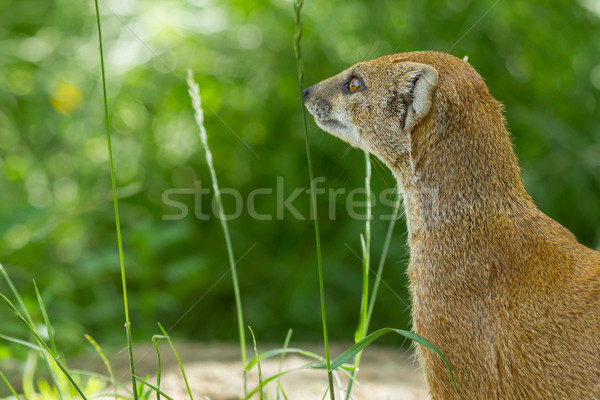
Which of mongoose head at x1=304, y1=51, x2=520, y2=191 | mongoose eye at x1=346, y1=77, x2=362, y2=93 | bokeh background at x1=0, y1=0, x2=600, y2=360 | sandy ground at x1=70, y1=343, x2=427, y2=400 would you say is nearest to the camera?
mongoose head at x1=304, y1=51, x2=520, y2=191

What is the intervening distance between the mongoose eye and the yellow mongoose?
0.05 m

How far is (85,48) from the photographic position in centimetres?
368

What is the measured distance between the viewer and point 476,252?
1.54 metres

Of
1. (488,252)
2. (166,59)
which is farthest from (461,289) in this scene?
(166,59)

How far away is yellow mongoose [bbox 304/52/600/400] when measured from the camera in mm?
1409

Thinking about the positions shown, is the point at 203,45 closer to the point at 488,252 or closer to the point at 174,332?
the point at 174,332

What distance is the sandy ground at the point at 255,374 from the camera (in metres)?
2.03

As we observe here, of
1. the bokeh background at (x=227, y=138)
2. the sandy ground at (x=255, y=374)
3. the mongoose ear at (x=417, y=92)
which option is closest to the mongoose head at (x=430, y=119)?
the mongoose ear at (x=417, y=92)

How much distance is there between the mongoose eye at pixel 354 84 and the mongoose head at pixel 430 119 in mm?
16

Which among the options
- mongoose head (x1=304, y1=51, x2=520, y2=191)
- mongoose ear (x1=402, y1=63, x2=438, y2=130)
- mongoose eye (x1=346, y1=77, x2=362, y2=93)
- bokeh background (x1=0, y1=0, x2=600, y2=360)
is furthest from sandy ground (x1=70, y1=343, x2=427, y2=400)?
mongoose eye (x1=346, y1=77, x2=362, y2=93)

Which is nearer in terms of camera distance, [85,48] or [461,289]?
[461,289]

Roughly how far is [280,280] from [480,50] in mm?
1697

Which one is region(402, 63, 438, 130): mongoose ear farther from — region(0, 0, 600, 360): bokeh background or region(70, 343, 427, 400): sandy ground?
region(0, 0, 600, 360): bokeh background

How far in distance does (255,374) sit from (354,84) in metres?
1.08
